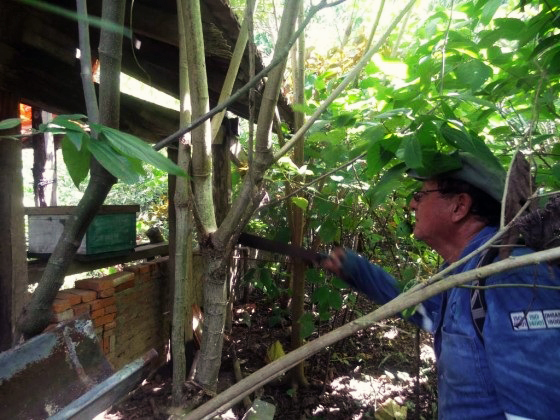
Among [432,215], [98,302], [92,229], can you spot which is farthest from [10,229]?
[432,215]

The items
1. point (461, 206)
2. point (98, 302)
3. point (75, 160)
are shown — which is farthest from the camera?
point (98, 302)

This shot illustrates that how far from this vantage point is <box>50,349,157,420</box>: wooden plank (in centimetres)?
66

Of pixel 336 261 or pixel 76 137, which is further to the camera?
pixel 336 261

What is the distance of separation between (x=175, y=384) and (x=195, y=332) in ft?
6.63

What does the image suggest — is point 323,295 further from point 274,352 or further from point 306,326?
point 274,352

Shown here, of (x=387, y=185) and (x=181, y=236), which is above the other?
(x=387, y=185)

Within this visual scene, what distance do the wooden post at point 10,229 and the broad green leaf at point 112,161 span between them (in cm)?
195

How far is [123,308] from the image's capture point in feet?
11.4

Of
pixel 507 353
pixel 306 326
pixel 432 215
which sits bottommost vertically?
pixel 306 326

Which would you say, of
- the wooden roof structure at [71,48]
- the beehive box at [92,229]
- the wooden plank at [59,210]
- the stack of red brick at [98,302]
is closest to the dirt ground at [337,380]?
the stack of red brick at [98,302]

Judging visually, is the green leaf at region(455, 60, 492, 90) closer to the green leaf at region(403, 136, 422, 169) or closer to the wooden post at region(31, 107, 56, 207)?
the green leaf at region(403, 136, 422, 169)

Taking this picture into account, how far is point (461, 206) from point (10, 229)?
238cm

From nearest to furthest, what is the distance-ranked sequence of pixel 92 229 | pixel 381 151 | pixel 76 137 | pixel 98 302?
pixel 76 137 < pixel 381 151 < pixel 92 229 < pixel 98 302

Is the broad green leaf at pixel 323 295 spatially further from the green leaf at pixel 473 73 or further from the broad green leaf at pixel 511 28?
the broad green leaf at pixel 511 28
